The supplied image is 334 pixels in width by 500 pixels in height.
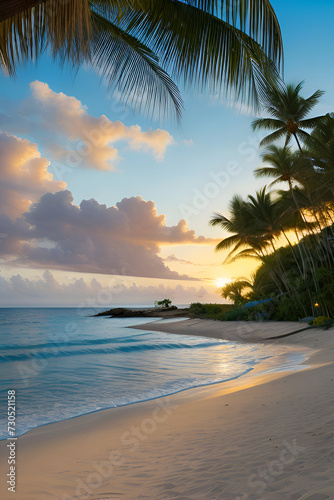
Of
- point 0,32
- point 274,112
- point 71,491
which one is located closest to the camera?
point 71,491

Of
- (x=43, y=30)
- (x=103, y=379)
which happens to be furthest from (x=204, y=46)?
(x=103, y=379)

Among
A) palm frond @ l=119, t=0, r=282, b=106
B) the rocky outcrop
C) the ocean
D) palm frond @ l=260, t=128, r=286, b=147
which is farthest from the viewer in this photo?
the rocky outcrop

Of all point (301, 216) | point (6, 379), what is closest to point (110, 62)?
point (6, 379)

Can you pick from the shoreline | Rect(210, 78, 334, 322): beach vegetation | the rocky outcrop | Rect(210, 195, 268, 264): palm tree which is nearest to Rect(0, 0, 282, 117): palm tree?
the shoreline

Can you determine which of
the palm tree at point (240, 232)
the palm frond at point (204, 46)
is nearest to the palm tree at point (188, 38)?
the palm frond at point (204, 46)

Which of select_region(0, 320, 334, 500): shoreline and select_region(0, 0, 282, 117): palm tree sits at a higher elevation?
select_region(0, 0, 282, 117): palm tree

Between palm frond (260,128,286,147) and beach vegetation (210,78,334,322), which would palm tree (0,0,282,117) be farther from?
palm frond (260,128,286,147)

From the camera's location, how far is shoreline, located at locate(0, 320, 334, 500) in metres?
2.11

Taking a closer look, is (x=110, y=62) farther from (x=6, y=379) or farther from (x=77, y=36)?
(x=6, y=379)

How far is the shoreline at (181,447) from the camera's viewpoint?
6.91 feet

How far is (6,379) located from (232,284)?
1971cm

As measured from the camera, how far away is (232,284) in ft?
82.9

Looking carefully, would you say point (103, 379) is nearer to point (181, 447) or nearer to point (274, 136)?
point (181, 447)

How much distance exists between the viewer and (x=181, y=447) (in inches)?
114
